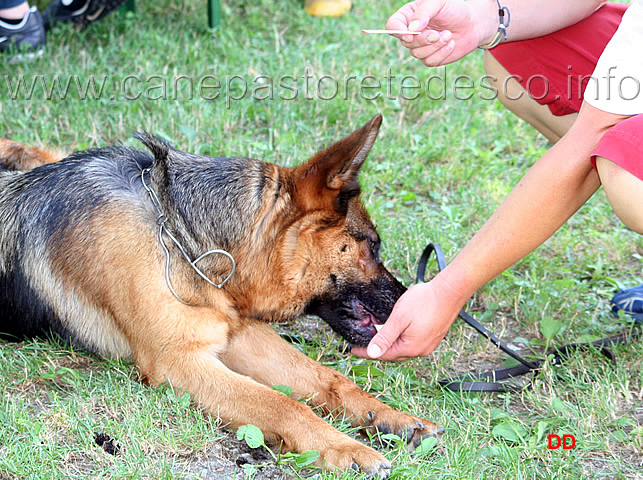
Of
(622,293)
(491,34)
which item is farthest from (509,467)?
(491,34)

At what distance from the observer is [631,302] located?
3.52 meters

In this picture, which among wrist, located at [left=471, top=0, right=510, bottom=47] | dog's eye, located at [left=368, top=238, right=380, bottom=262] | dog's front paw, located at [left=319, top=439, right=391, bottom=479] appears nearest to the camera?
dog's front paw, located at [left=319, top=439, right=391, bottom=479]

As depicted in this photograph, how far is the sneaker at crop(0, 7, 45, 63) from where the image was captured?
216 inches

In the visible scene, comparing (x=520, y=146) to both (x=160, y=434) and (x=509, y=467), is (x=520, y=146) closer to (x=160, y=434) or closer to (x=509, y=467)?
(x=509, y=467)

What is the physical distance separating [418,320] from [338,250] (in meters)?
0.43

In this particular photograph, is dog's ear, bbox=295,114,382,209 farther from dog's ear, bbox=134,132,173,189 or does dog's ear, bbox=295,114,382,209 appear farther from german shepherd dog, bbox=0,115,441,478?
dog's ear, bbox=134,132,173,189

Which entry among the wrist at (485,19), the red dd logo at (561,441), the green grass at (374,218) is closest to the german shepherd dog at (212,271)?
the green grass at (374,218)

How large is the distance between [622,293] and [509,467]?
5.21ft

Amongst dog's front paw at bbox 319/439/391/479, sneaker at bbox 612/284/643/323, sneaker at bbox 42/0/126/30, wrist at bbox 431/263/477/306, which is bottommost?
sneaker at bbox 612/284/643/323

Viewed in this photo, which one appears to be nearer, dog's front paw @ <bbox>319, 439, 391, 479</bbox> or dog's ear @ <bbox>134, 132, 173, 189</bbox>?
dog's front paw @ <bbox>319, 439, 391, 479</bbox>

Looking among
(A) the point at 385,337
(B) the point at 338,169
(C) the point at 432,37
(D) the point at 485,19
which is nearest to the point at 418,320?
(A) the point at 385,337

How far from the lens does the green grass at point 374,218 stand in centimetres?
247

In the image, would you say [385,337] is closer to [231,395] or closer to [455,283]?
[455,283]

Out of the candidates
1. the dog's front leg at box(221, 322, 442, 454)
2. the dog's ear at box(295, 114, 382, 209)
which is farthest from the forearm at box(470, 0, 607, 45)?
the dog's front leg at box(221, 322, 442, 454)
